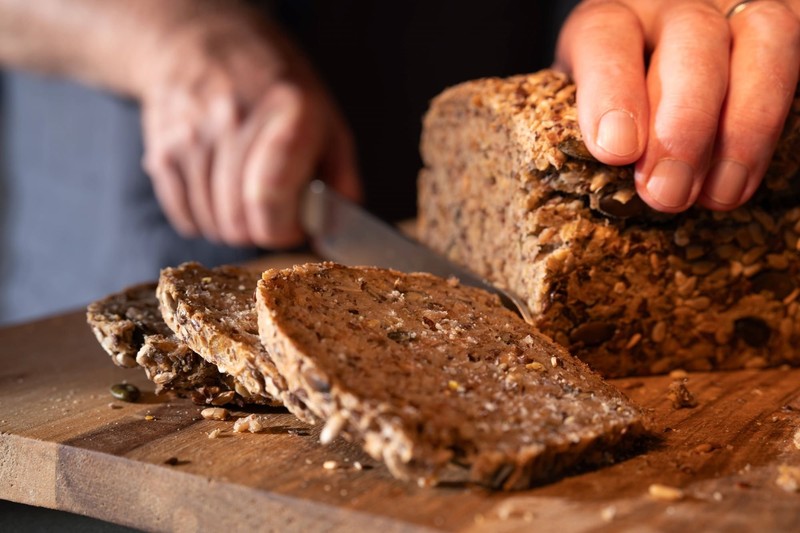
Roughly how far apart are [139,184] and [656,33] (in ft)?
10.5

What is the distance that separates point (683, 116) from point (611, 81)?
0.21m

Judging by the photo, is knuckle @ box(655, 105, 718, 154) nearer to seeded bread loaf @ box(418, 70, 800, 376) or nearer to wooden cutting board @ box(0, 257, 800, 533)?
seeded bread loaf @ box(418, 70, 800, 376)

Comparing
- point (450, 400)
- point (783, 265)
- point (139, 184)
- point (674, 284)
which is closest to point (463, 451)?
point (450, 400)

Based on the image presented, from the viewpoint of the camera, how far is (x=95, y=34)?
4488 mm

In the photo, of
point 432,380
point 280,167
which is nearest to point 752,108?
point 432,380

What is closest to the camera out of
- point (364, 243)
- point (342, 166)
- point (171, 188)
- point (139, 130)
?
point (364, 243)

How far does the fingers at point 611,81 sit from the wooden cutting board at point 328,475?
0.69m

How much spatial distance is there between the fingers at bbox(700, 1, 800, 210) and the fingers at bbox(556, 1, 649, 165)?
0.24 metres

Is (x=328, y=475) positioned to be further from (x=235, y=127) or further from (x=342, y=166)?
(x=342, y=166)

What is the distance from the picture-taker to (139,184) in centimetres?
489

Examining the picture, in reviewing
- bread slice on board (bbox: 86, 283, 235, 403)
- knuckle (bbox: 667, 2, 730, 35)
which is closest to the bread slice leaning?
bread slice on board (bbox: 86, 283, 235, 403)

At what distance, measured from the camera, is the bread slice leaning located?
1712mm

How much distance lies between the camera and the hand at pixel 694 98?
2225 mm

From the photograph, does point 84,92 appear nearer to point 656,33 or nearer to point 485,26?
point 485,26
